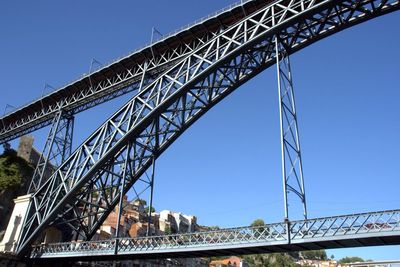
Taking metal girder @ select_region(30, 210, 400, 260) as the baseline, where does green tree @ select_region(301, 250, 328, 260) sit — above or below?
above

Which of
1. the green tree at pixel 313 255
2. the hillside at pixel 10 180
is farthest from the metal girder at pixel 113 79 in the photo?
the green tree at pixel 313 255

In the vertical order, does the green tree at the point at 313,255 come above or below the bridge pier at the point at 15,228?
above

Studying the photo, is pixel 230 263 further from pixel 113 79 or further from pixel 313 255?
pixel 313 255

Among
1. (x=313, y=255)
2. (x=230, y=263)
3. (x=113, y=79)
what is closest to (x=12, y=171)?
(x=113, y=79)

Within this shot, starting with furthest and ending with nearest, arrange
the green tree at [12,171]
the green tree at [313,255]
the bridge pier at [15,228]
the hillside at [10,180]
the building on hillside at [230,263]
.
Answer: the green tree at [313,255] → the building on hillside at [230,263] → the green tree at [12,171] → the hillside at [10,180] → the bridge pier at [15,228]

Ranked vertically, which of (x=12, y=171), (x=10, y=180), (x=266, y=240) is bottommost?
(x=266, y=240)

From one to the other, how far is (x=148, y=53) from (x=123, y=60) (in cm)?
228

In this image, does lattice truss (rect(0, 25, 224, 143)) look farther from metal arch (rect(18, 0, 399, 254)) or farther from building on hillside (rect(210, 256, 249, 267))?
building on hillside (rect(210, 256, 249, 267))

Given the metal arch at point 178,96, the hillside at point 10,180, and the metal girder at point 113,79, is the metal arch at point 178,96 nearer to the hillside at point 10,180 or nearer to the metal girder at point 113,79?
the metal girder at point 113,79

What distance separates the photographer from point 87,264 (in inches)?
1283

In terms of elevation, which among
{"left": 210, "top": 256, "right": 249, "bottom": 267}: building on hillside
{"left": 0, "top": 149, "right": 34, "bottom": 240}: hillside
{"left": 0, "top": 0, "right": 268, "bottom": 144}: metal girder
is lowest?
{"left": 210, "top": 256, "right": 249, "bottom": 267}: building on hillside

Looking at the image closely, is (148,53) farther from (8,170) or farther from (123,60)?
(8,170)

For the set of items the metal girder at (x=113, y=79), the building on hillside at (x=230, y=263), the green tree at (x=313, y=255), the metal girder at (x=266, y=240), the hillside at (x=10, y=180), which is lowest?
the metal girder at (x=266, y=240)

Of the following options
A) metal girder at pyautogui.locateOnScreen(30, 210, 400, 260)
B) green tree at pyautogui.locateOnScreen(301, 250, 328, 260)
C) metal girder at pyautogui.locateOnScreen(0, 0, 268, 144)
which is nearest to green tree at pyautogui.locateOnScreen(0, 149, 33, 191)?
metal girder at pyautogui.locateOnScreen(0, 0, 268, 144)
